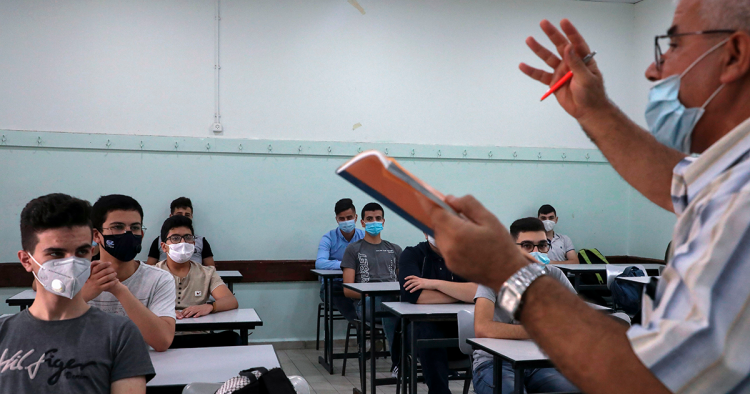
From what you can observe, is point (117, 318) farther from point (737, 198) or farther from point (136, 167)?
point (136, 167)

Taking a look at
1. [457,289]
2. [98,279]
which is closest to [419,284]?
[457,289]

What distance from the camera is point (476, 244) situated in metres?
0.71

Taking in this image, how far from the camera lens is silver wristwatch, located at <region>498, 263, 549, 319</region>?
71 cm

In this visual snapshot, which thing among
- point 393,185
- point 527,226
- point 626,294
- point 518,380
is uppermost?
point 393,185

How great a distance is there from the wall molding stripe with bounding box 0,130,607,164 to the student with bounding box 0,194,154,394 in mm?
3842

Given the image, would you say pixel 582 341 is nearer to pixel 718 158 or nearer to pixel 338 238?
pixel 718 158

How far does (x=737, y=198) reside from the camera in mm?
604

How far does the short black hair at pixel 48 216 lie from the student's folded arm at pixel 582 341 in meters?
1.55

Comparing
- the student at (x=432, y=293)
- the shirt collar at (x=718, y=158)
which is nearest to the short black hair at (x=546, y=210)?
the student at (x=432, y=293)

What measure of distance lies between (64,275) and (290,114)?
4.27m

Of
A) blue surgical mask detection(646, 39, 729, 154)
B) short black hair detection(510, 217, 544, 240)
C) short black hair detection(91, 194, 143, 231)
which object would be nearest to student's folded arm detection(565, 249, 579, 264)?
short black hair detection(510, 217, 544, 240)

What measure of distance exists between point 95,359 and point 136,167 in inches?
164

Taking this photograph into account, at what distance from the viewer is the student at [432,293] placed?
3311mm

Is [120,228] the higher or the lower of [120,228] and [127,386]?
the higher
